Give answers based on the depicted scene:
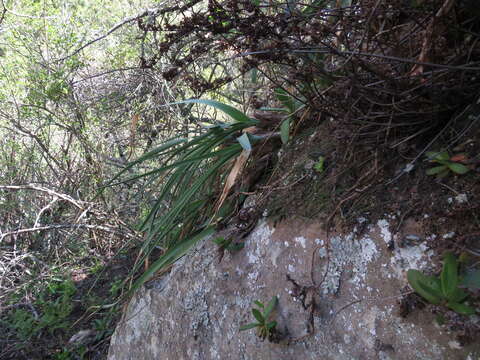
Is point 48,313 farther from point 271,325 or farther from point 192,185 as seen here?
point 271,325

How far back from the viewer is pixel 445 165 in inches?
37.5

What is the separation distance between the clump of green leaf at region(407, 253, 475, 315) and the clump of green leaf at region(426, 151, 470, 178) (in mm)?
234

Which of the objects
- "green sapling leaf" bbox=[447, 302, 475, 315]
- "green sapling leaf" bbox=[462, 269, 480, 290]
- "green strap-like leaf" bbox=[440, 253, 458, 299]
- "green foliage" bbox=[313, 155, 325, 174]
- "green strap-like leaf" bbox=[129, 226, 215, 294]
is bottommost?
"green strap-like leaf" bbox=[129, 226, 215, 294]

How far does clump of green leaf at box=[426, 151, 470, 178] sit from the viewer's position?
92 cm

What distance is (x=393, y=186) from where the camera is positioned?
3.48 feet

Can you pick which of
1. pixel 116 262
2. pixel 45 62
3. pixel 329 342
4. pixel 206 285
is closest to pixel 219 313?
pixel 206 285

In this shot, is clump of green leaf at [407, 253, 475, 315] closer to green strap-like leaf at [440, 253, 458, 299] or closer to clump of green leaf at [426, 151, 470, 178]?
green strap-like leaf at [440, 253, 458, 299]

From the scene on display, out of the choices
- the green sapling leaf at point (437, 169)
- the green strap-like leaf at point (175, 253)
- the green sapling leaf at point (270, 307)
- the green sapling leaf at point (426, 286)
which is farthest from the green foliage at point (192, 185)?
the green sapling leaf at point (426, 286)

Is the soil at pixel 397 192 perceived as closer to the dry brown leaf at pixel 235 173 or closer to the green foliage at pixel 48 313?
the dry brown leaf at pixel 235 173

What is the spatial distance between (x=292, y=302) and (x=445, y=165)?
542 millimetres

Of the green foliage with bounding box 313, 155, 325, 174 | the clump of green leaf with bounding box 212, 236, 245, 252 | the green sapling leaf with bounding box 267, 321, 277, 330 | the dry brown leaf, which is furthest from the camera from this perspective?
the dry brown leaf

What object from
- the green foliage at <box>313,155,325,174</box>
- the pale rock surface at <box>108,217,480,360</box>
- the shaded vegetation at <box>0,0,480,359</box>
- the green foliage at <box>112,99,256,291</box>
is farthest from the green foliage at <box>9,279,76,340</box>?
the green foliage at <box>313,155,325,174</box>

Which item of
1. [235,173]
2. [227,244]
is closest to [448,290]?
[227,244]

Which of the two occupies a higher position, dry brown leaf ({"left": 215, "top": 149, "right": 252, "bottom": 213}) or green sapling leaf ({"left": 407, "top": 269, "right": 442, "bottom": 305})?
dry brown leaf ({"left": 215, "top": 149, "right": 252, "bottom": 213})
